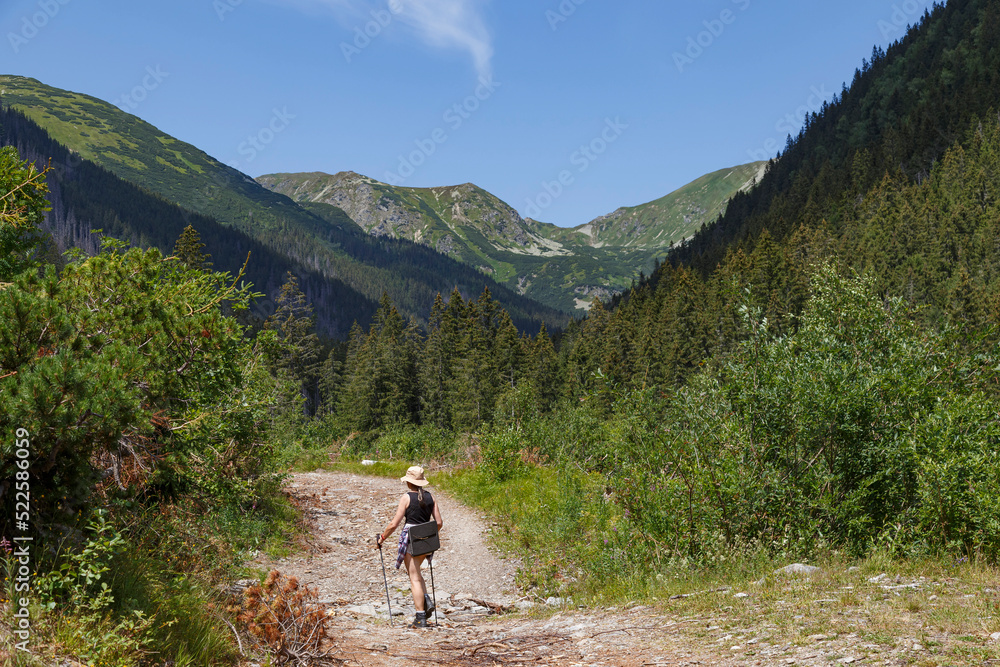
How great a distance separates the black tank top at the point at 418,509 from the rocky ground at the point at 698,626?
4.45 ft

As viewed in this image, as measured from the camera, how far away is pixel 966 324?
27.4ft

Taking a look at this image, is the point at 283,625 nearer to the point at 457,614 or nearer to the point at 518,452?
the point at 457,614

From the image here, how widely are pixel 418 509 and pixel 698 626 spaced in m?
4.17

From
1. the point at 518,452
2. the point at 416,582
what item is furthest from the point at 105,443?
the point at 518,452

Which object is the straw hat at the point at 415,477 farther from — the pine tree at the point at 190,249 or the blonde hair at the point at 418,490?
the pine tree at the point at 190,249

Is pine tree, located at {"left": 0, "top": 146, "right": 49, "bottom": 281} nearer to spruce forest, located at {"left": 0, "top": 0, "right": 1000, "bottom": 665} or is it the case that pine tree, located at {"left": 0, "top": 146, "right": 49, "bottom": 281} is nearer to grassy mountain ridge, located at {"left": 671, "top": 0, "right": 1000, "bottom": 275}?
spruce forest, located at {"left": 0, "top": 0, "right": 1000, "bottom": 665}

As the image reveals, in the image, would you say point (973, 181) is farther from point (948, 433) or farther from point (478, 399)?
point (948, 433)

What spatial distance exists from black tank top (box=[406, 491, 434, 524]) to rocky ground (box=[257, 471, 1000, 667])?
1.36 m

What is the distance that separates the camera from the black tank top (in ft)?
27.4

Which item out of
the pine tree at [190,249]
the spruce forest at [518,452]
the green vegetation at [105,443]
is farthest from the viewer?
the pine tree at [190,249]

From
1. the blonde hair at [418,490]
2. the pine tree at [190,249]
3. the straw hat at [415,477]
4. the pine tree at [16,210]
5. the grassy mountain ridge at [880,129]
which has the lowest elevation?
the blonde hair at [418,490]

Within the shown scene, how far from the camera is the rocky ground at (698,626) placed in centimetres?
450

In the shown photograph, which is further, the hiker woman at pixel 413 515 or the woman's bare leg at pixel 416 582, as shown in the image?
the hiker woman at pixel 413 515

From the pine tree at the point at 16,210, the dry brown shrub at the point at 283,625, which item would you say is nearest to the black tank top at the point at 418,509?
the dry brown shrub at the point at 283,625
